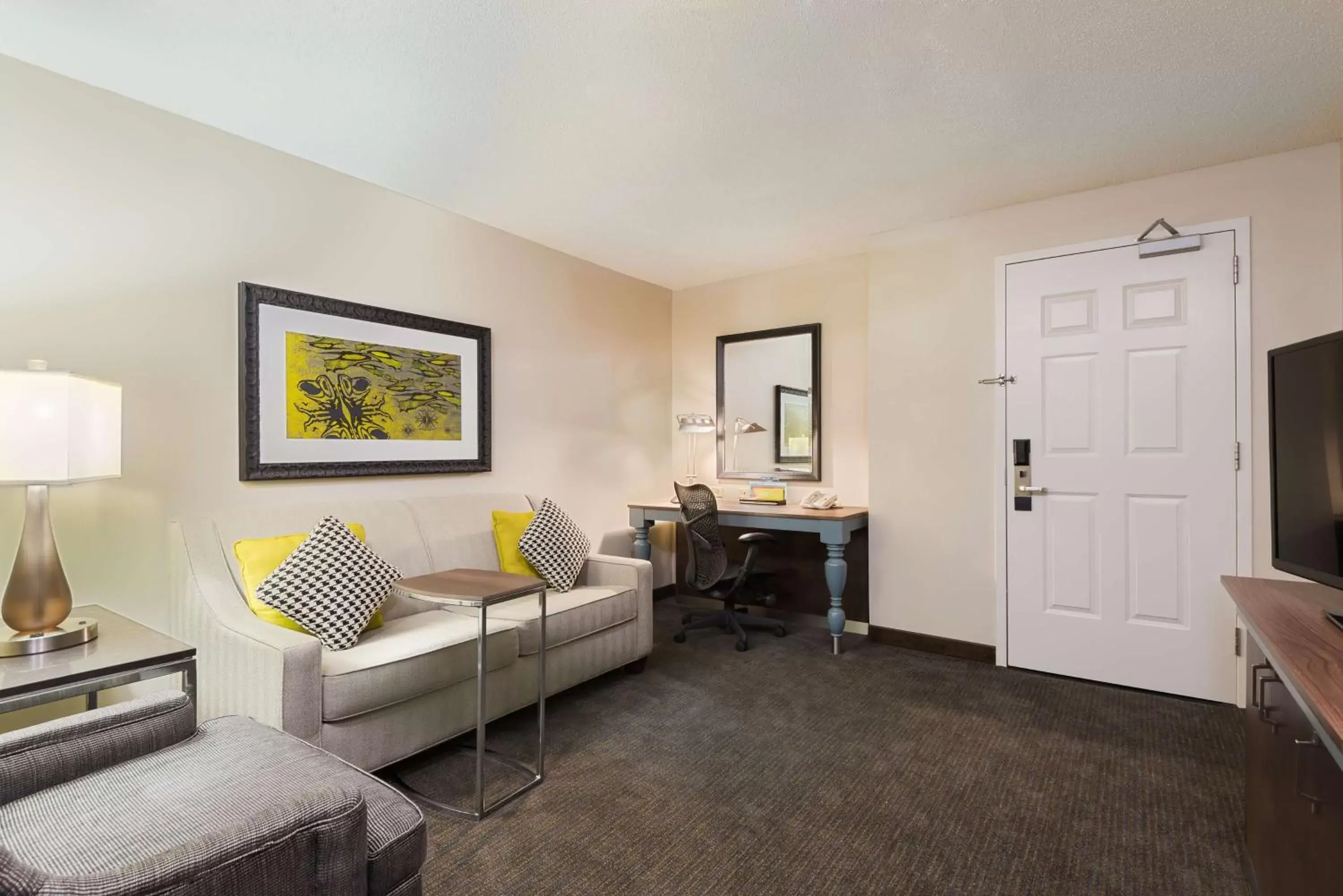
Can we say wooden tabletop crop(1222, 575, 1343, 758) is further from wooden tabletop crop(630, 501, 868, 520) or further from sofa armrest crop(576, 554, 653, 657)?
sofa armrest crop(576, 554, 653, 657)

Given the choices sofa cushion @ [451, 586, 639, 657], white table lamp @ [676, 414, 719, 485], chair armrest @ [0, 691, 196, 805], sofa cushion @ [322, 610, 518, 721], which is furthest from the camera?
white table lamp @ [676, 414, 719, 485]

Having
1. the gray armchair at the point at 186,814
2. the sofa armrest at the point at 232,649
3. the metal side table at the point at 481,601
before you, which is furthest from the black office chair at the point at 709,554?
the gray armchair at the point at 186,814

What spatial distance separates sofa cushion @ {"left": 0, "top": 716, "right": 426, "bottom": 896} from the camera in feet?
3.24

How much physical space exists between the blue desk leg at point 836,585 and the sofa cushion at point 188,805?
2.78 metres

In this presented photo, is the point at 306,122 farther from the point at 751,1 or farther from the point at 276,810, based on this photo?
the point at 276,810

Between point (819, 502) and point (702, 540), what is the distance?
0.83 meters

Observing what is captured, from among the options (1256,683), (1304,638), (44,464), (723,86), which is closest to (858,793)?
(1256,683)

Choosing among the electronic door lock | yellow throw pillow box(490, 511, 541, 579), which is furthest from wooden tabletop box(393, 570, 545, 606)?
the electronic door lock

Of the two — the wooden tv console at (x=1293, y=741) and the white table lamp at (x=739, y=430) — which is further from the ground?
the white table lamp at (x=739, y=430)

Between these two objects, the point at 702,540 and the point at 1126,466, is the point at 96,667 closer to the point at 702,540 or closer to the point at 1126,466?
the point at 702,540

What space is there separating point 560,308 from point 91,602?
271 cm

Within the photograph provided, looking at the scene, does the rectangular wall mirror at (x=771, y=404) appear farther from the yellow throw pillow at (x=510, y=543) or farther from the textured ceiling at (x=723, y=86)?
the yellow throw pillow at (x=510, y=543)

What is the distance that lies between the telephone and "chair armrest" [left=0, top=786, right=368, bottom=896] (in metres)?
3.23

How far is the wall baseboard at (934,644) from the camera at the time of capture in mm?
3518
